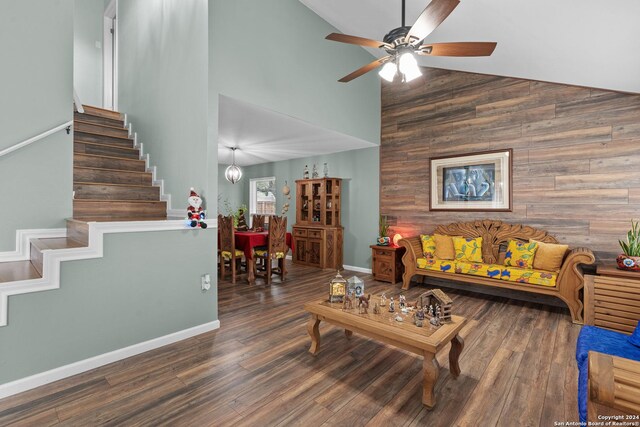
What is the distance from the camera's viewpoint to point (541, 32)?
9.15ft

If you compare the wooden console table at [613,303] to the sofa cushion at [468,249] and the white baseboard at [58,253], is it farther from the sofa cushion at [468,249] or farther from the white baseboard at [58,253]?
the white baseboard at [58,253]

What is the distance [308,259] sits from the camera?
241 inches

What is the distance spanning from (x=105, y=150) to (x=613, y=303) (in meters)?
6.14

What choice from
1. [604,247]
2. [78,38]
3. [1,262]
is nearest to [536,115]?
[604,247]

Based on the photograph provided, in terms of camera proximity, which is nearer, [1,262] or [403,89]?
[1,262]

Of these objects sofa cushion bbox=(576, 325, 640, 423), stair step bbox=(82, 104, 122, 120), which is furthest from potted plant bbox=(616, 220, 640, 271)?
stair step bbox=(82, 104, 122, 120)

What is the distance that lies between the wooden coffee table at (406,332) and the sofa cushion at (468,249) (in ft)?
8.07

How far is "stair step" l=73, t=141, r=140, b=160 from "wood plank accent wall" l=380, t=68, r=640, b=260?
428cm

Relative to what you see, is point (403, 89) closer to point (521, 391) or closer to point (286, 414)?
point (521, 391)

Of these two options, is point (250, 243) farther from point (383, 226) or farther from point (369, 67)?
point (369, 67)

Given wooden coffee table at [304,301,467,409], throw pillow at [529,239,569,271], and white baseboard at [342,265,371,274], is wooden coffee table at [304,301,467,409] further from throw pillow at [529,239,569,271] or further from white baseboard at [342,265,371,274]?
white baseboard at [342,265,371,274]

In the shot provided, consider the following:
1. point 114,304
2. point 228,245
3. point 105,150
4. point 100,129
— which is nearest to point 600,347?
point 114,304

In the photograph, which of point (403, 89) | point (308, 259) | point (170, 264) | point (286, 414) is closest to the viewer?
point (286, 414)

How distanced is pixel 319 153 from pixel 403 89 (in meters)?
2.07
